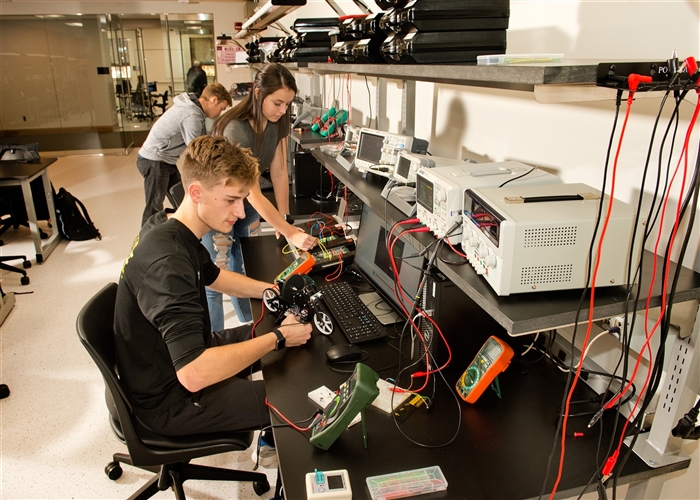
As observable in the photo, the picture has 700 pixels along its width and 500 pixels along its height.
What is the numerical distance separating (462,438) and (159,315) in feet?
2.75

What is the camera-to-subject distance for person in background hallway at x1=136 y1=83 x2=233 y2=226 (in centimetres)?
367

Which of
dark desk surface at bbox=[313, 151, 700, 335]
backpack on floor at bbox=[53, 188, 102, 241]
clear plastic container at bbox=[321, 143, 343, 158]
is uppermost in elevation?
clear plastic container at bbox=[321, 143, 343, 158]

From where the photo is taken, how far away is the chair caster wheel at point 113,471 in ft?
6.67

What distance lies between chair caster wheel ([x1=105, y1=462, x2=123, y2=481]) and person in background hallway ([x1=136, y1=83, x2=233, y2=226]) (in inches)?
85.7

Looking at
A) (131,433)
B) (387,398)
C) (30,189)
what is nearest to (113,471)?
(131,433)

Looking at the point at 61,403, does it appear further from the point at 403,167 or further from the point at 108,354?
the point at 403,167

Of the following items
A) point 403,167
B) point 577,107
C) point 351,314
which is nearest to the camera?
point 577,107

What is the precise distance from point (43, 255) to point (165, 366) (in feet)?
11.1

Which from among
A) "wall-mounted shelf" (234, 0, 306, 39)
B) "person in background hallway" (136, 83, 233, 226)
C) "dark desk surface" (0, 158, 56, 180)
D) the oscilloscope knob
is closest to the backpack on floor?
"dark desk surface" (0, 158, 56, 180)

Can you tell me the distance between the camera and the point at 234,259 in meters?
2.85

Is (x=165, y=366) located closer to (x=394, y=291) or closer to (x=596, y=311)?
(x=394, y=291)

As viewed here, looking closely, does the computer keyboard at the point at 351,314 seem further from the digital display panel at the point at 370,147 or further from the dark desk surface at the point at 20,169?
the dark desk surface at the point at 20,169

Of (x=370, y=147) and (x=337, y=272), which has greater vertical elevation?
(x=370, y=147)

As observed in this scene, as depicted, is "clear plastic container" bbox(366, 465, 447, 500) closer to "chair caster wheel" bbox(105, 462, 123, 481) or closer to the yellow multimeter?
the yellow multimeter
